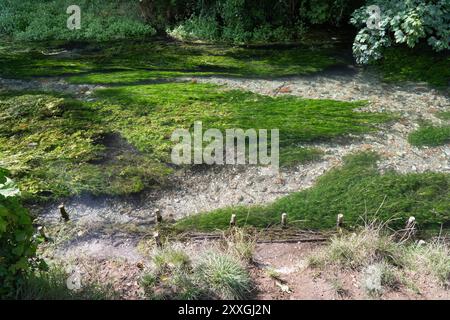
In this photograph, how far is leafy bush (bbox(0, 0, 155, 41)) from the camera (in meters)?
→ 9.30

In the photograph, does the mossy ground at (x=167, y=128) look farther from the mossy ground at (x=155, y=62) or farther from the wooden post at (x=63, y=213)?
the wooden post at (x=63, y=213)

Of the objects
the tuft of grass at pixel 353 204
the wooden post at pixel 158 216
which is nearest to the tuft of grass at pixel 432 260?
the tuft of grass at pixel 353 204

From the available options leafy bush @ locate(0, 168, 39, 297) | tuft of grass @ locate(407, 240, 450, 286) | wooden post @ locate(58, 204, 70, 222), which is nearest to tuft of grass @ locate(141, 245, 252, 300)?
leafy bush @ locate(0, 168, 39, 297)

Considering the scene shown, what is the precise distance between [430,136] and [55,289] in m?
4.65

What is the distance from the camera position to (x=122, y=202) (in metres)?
4.49

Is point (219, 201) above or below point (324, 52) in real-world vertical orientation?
below

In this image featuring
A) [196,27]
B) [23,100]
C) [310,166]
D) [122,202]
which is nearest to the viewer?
[122,202]

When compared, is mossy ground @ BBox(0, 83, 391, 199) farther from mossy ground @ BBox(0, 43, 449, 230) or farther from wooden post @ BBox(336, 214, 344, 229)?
wooden post @ BBox(336, 214, 344, 229)

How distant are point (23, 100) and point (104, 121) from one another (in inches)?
58.8

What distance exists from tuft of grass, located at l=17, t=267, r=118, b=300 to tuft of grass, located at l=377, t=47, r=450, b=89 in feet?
18.6

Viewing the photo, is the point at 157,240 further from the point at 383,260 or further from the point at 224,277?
the point at 383,260

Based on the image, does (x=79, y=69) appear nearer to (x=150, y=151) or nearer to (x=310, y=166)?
(x=150, y=151)

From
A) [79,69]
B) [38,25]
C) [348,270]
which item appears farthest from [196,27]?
[348,270]

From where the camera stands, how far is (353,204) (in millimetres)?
4266
